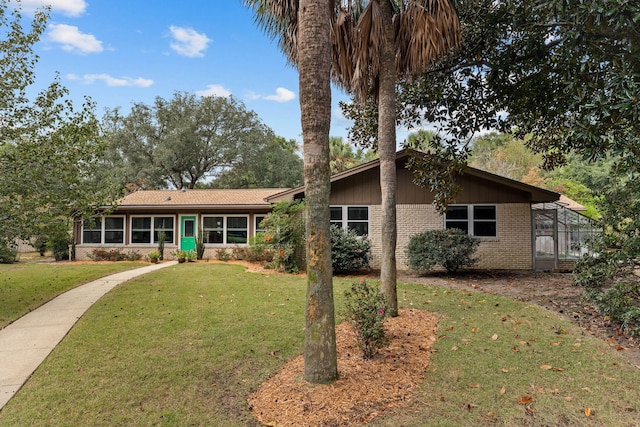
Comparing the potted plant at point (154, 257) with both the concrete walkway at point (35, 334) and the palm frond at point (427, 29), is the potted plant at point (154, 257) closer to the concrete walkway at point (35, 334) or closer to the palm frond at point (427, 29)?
the concrete walkway at point (35, 334)

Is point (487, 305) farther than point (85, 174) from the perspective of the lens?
No

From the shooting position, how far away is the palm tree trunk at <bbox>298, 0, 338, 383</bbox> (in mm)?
3982

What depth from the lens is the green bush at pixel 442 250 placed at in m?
11.9

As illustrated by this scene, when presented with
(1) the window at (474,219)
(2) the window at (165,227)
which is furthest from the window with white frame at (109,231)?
(1) the window at (474,219)

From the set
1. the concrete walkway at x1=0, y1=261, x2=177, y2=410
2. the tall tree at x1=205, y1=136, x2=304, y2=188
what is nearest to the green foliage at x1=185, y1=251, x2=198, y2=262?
the concrete walkway at x1=0, y1=261, x2=177, y2=410

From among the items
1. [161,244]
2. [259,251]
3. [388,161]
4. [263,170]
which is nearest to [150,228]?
[161,244]

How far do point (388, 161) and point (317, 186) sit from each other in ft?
10.7

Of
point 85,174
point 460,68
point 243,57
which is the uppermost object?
point 243,57

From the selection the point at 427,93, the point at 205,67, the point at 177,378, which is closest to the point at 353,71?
the point at 427,93

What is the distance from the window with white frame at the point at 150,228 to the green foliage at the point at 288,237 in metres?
7.33

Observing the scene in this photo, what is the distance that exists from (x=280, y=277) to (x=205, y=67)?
1130 centimetres

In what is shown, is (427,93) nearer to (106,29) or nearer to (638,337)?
(638,337)

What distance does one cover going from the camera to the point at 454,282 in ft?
36.9

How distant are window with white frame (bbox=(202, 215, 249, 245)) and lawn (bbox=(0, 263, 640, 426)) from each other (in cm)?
1060
